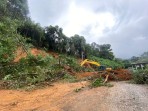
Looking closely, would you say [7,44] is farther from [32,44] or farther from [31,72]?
[32,44]

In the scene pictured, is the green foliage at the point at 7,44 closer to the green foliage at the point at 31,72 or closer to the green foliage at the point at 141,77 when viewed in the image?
the green foliage at the point at 31,72

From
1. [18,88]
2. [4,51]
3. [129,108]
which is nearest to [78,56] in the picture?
[4,51]

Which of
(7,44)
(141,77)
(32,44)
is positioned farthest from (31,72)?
(32,44)

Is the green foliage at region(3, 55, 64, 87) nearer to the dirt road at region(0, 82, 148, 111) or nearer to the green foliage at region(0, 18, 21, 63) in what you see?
the green foliage at region(0, 18, 21, 63)

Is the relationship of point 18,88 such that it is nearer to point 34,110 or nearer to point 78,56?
point 34,110

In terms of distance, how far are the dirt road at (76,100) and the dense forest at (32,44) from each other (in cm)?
267

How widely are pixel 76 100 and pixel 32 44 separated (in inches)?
885

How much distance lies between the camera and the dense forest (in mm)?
15516

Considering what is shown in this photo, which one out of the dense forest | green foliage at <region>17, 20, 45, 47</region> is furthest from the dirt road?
green foliage at <region>17, 20, 45, 47</region>

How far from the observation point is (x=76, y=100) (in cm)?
938

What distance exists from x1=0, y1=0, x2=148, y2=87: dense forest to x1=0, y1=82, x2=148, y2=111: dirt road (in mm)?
2668

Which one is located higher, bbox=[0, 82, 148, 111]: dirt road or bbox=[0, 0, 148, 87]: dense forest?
bbox=[0, 0, 148, 87]: dense forest

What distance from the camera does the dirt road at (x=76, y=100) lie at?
8.26m

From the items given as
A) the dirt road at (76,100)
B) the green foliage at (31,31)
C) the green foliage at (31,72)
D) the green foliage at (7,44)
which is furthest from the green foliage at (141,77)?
the green foliage at (31,31)
